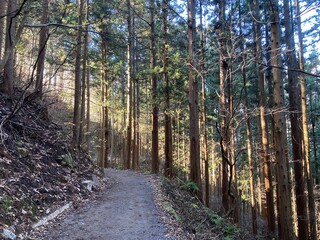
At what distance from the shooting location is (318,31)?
16250 millimetres

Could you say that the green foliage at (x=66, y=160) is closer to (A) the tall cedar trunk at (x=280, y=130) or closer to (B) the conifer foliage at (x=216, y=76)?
(B) the conifer foliage at (x=216, y=76)

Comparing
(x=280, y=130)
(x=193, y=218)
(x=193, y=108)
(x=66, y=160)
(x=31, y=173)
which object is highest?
(x=193, y=108)

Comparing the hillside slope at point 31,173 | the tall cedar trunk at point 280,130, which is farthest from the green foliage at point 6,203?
the tall cedar trunk at point 280,130

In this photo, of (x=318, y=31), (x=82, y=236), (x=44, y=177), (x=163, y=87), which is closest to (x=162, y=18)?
(x=163, y=87)

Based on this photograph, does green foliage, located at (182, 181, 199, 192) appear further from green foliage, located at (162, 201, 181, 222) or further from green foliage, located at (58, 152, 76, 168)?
green foliage, located at (58, 152, 76, 168)

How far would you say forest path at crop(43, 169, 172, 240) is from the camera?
586 centimetres

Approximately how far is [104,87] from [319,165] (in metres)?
16.5

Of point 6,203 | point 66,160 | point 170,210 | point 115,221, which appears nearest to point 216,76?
point 66,160

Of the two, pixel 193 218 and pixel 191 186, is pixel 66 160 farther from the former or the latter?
pixel 191 186

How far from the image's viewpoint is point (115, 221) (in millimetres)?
6773

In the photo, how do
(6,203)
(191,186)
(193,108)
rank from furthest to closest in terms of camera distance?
(193,108), (191,186), (6,203)

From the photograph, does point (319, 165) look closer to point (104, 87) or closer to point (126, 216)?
point (104, 87)

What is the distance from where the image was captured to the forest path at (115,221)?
231 inches

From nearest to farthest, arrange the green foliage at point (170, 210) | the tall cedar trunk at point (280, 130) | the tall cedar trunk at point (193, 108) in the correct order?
the green foliage at point (170, 210), the tall cedar trunk at point (280, 130), the tall cedar trunk at point (193, 108)
